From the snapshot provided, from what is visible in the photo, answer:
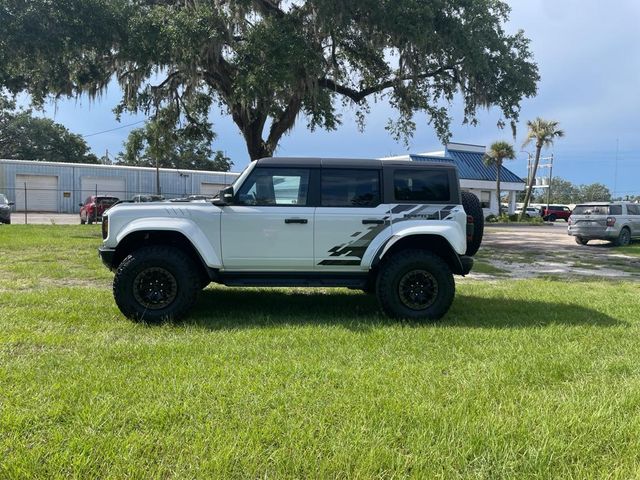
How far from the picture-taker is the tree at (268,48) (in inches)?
466

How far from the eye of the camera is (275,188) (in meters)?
5.76

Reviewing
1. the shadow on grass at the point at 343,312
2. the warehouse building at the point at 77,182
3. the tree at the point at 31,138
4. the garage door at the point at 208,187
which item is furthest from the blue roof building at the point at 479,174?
the tree at the point at 31,138

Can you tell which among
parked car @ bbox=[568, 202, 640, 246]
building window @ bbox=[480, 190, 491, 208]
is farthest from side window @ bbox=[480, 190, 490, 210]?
parked car @ bbox=[568, 202, 640, 246]

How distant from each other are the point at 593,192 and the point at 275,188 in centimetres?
13007

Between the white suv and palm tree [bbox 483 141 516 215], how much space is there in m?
35.7

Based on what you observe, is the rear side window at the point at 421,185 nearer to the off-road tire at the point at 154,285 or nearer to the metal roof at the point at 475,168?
the off-road tire at the point at 154,285

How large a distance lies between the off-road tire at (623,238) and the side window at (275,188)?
16.3 meters

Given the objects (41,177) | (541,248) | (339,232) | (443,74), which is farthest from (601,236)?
(41,177)

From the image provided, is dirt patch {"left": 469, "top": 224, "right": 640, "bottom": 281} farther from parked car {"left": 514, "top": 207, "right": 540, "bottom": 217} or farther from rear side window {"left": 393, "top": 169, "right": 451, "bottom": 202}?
parked car {"left": 514, "top": 207, "right": 540, "bottom": 217}

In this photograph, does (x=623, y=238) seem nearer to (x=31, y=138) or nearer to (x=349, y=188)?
(x=349, y=188)

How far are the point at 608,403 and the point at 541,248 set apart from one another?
48.1 feet

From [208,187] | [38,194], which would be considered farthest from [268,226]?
[208,187]

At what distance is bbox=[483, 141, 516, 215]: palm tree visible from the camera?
3869 centimetres

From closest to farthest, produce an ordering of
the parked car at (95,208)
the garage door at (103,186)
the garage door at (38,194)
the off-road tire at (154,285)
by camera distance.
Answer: the off-road tire at (154,285)
the parked car at (95,208)
the garage door at (38,194)
the garage door at (103,186)
